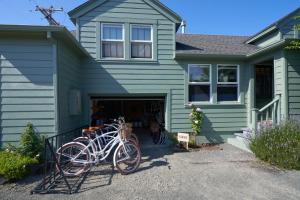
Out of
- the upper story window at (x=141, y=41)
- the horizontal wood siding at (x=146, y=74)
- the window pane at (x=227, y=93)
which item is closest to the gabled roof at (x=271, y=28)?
the horizontal wood siding at (x=146, y=74)

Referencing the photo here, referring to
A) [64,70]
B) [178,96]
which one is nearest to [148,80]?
[178,96]

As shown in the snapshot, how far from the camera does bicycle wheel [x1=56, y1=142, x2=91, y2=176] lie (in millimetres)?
5799

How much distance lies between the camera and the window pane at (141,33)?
30.3 feet

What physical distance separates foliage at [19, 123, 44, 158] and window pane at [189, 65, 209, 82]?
5.88 m

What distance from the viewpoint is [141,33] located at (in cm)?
930

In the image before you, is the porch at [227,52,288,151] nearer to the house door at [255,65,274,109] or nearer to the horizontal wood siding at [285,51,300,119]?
the horizontal wood siding at [285,51,300,119]

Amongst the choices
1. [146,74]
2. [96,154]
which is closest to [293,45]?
[146,74]

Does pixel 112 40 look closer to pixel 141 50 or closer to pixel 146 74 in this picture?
pixel 141 50

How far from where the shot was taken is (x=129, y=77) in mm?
9148

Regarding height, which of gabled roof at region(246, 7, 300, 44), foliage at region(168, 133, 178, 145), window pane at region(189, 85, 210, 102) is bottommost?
foliage at region(168, 133, 178, 145)

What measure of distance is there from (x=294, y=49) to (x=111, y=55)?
20.4 feet

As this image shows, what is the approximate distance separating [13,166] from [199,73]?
7007mm

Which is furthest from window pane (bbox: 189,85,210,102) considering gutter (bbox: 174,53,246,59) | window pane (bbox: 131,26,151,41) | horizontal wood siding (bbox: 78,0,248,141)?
window pane (bbox: 131,26,151,41)

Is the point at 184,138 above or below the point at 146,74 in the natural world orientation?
below
